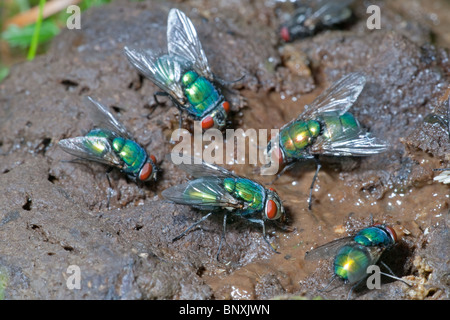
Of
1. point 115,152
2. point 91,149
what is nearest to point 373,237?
point 115,152

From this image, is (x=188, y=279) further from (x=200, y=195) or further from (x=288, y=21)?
(x=288, y=21)

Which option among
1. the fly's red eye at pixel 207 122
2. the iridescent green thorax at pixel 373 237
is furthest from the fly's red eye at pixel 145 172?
the iridescent green thorax at pixel 373 237

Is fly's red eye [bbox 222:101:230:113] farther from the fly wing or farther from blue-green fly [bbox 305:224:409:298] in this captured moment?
blue-green fly [bbox 305:224:409:298]

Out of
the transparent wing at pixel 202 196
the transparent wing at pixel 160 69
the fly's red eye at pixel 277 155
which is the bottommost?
the fly's red eye at pixel 277 155

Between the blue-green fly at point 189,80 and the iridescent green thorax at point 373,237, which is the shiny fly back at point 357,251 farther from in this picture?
the blue-green fly at point 189,80

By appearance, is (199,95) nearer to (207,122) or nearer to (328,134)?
(207,122)

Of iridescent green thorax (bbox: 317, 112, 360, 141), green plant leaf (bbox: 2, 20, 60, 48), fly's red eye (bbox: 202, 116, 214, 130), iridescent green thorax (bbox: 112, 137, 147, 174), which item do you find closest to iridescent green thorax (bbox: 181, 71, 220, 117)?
fly's red eye (bbox: 202, 116, 214, 130)

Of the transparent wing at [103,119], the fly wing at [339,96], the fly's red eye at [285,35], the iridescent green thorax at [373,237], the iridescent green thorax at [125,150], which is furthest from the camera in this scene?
the fly's red eye at [285,35]
